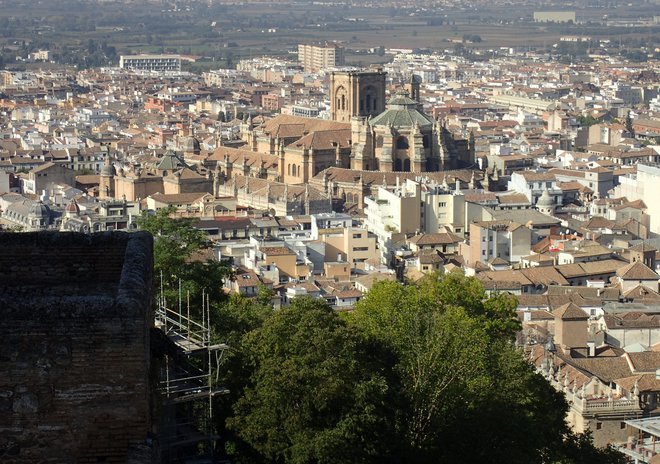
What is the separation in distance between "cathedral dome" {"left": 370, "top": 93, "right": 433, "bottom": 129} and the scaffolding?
2238 inches

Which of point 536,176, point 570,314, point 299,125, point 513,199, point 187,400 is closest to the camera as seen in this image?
point 187,400

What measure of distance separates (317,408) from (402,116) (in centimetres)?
5967

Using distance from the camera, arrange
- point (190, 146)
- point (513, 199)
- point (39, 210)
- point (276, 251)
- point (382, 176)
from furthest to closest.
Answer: point (190, 146)
point (382, 176)
point (513, 199)
point (39, 210)
point (276, 251)

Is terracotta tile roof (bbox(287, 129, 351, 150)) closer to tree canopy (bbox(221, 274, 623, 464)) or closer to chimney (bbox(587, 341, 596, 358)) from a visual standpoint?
chimney (bbox(587, 341, 596, 358))

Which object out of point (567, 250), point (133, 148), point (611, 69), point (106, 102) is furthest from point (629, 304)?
point (611, 69)

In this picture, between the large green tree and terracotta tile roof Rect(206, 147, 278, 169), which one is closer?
the large green tree

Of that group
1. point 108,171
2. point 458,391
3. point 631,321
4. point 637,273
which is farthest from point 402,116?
point 458,391

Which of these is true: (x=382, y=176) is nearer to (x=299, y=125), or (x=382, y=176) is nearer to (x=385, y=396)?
(x=299, y=125)

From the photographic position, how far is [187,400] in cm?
1655

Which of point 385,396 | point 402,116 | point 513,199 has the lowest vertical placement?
point 513,199

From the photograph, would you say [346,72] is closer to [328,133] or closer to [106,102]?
[328,133]

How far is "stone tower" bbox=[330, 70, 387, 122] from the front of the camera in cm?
8500

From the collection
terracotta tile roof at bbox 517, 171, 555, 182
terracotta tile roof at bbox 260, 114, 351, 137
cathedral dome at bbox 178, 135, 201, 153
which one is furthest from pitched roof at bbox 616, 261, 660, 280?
cathedral dome at bbox 178, 135, 201, 153

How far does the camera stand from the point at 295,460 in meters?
18.9
